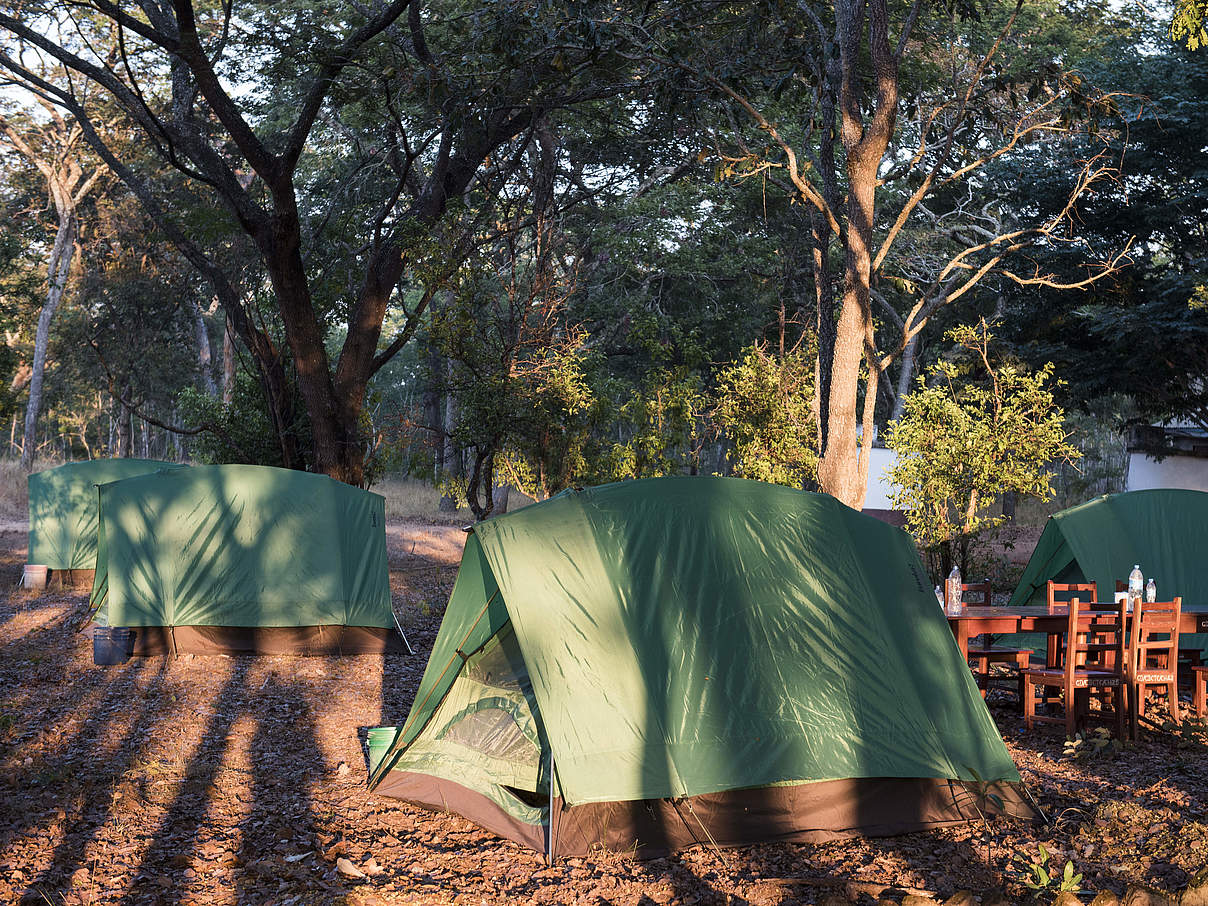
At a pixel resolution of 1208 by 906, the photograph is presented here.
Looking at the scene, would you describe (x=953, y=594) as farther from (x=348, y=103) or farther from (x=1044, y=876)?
(x=348, y=103)

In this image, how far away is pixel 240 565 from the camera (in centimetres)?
1047

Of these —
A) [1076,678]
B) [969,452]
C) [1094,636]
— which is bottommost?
[1076,678]

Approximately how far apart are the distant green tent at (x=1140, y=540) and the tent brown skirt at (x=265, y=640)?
6.38 meters

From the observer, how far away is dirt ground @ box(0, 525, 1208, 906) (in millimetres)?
4773

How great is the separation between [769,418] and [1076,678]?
22.5 feet

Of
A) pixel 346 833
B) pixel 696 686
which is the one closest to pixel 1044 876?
pixel 696 686

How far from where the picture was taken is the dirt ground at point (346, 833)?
477 cm

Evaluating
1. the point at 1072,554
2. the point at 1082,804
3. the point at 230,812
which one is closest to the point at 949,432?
the point at 1072,554

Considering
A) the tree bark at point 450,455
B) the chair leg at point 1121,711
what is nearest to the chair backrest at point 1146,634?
the chair leg at point 1121,711

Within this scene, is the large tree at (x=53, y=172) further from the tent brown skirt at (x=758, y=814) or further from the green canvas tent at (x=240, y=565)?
the tent brown skirt at (x=758, y=814)

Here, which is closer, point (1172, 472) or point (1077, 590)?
point (1077, 590)

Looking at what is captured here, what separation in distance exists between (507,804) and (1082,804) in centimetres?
306

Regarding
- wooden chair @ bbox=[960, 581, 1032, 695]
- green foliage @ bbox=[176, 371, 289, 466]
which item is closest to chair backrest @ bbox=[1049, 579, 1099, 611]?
wooden chair @ bbox=[960, 581, 1032, 695]

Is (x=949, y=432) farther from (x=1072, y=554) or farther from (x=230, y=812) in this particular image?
(x=230, y=812)
